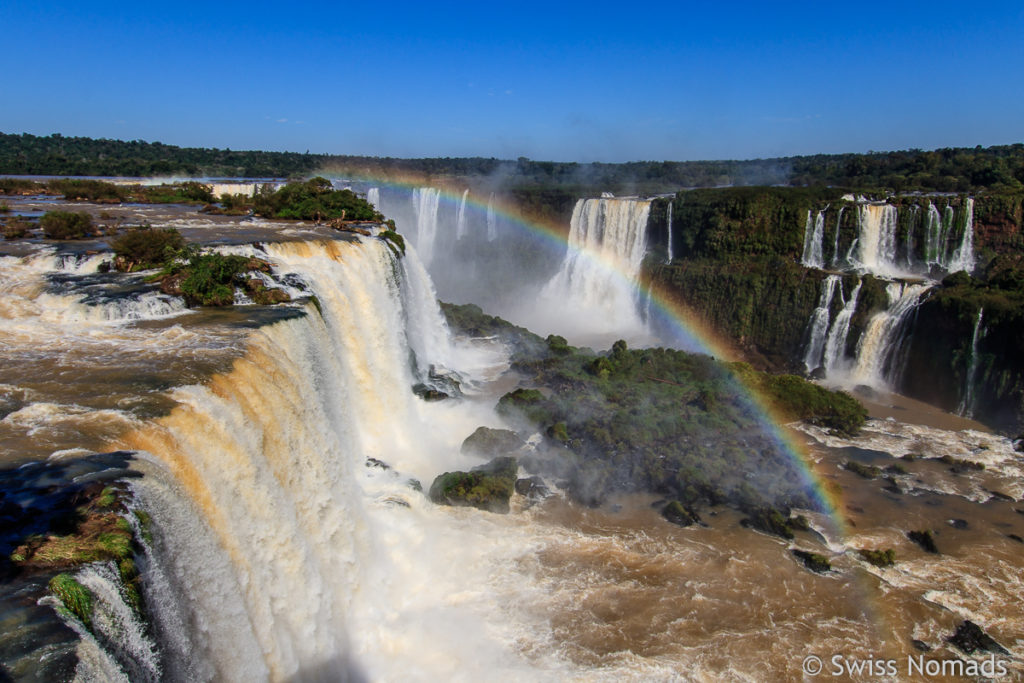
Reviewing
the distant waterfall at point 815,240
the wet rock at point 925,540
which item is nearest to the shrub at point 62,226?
the wet rock at point 925,540

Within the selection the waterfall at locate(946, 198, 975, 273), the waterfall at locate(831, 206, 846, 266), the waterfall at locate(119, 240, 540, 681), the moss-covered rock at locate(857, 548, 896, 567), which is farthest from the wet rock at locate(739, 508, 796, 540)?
the waterfall at locate(946, 198, 975, 273)

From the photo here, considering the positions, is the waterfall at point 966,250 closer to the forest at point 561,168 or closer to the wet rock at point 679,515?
the forest at point 561,168

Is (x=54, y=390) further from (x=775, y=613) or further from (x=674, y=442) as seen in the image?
(x=674, y=442)

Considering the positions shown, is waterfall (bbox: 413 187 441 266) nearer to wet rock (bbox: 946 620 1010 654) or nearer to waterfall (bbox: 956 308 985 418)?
waterfall (bbox: 956 308 985 418)

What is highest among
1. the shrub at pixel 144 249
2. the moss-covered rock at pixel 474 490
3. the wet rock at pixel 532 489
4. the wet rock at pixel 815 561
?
the shrub at pixel 144 249

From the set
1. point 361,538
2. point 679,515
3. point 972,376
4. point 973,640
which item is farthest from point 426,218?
point 973,640

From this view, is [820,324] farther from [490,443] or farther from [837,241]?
[490,443]
